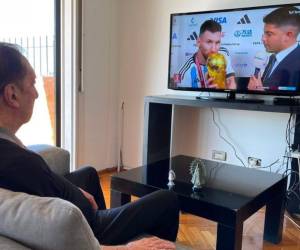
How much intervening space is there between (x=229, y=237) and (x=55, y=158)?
934 mm

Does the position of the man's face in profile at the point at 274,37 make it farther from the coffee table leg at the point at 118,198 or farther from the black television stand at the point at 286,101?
the coffee table leg at the point at 118,198

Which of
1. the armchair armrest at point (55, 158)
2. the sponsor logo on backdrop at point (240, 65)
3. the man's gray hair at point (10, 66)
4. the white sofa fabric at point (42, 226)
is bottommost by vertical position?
the armchair armrest at point (55, 158)

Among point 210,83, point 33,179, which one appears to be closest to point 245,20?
point 210,83

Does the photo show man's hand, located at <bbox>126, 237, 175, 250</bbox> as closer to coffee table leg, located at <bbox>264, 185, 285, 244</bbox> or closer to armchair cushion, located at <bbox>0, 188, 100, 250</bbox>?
armchair cushion, located at <bbox>0, 188, 100, 250</bbox>

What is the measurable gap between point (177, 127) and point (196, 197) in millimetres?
1609

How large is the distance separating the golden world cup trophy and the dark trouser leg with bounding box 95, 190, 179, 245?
60.2 inches

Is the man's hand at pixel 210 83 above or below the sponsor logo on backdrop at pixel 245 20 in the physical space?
below

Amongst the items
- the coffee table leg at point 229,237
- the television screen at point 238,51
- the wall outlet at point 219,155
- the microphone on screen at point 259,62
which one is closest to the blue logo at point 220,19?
the television screen at point 238,51

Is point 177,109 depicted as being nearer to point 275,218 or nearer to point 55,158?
point 275,218

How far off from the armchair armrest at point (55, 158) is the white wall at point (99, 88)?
1.43 metres

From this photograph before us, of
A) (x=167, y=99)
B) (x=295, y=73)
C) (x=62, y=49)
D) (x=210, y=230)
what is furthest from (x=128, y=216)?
(x=62, y=49)

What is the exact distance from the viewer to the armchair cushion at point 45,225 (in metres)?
0.70

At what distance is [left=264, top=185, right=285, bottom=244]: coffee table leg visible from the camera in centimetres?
206

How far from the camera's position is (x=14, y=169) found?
36.9 inches
